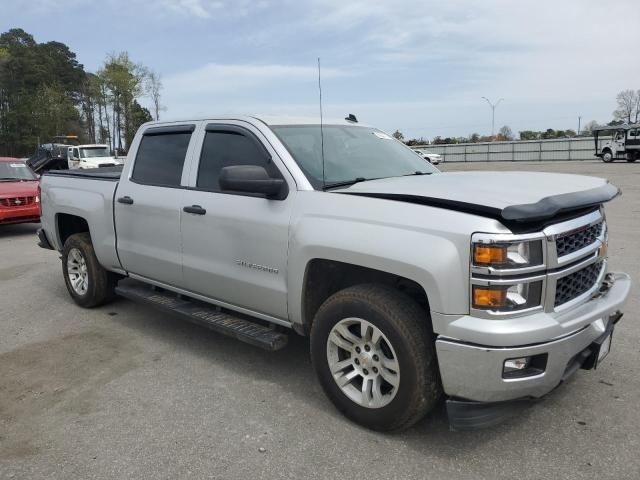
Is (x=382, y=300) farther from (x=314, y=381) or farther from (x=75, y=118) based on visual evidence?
(x=75, y=118)

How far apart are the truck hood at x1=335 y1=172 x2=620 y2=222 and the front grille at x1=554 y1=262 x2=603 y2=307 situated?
37cm

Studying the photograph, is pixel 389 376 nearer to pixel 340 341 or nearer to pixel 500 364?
pixel 340 341

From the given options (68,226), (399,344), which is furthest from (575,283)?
(68,226)

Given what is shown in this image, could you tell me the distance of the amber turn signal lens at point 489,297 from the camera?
2580 mm

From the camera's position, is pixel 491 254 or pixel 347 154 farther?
pixel 347 154

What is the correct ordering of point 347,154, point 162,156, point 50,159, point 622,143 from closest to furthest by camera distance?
1. point 347,154
2. point 162,156
3. point 50,159
4. point 622,143

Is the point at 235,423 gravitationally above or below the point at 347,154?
below

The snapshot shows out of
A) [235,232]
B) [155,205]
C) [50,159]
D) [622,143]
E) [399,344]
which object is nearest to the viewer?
[399,344]

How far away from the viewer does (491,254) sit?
2566 millimetres

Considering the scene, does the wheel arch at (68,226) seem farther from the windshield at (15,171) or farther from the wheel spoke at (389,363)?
the windshield at (15,171)

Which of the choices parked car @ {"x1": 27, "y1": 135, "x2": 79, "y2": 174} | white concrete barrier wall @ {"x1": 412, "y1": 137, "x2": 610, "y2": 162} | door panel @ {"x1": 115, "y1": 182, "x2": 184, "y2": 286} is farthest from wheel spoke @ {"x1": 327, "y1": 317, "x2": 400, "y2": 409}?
white concrete barrier wall @ {"x1": 412, "y1": 137, "x2": 610, "y2": 162}

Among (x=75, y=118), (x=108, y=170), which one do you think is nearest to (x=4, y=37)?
(x=75, y=118)

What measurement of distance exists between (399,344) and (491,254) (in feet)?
2.24

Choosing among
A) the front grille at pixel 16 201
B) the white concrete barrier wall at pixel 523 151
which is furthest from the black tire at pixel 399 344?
the white concrete barrier wall at pixel 523 151
